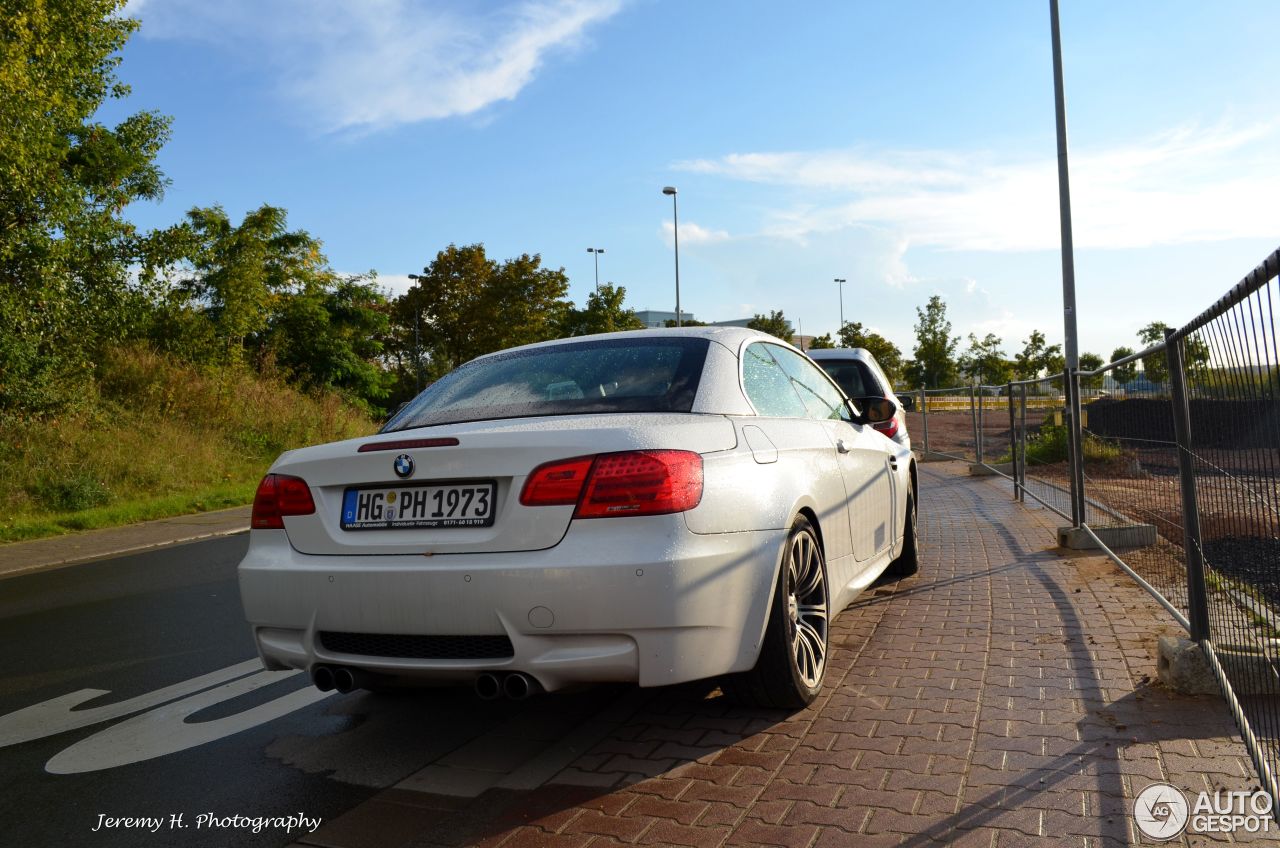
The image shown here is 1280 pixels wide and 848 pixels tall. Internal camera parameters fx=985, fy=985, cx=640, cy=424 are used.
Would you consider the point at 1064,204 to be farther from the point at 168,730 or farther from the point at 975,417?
the point at 168,730

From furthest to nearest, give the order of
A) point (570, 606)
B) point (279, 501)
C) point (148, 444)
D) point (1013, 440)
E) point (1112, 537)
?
point (148, 444)
point (1013, 440)
point (1112, 537)
point (279, 501)
point (570, 606)

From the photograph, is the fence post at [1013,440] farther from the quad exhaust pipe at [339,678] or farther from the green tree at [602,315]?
the green tree at [602,315]

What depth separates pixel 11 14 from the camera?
13.6 m

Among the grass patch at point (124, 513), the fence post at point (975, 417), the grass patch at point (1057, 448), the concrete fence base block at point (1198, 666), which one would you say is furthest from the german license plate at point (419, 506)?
the fence post at point (975, 417)

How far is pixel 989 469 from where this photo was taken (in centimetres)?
1672

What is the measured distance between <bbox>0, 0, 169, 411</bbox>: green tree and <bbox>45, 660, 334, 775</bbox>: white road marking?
1144 centimetres

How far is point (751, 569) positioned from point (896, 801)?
0.88m

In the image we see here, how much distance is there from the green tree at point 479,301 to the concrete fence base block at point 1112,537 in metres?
43.7

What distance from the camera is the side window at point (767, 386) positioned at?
4.33m

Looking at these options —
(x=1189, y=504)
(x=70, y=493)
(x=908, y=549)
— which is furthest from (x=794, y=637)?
(x=70, y=493)

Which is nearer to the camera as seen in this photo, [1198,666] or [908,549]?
[1198,666]

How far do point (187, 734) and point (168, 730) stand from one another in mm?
128

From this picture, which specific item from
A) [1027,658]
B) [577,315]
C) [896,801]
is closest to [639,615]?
[896,801]

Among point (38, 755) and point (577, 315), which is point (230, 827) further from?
point (577, 315)
